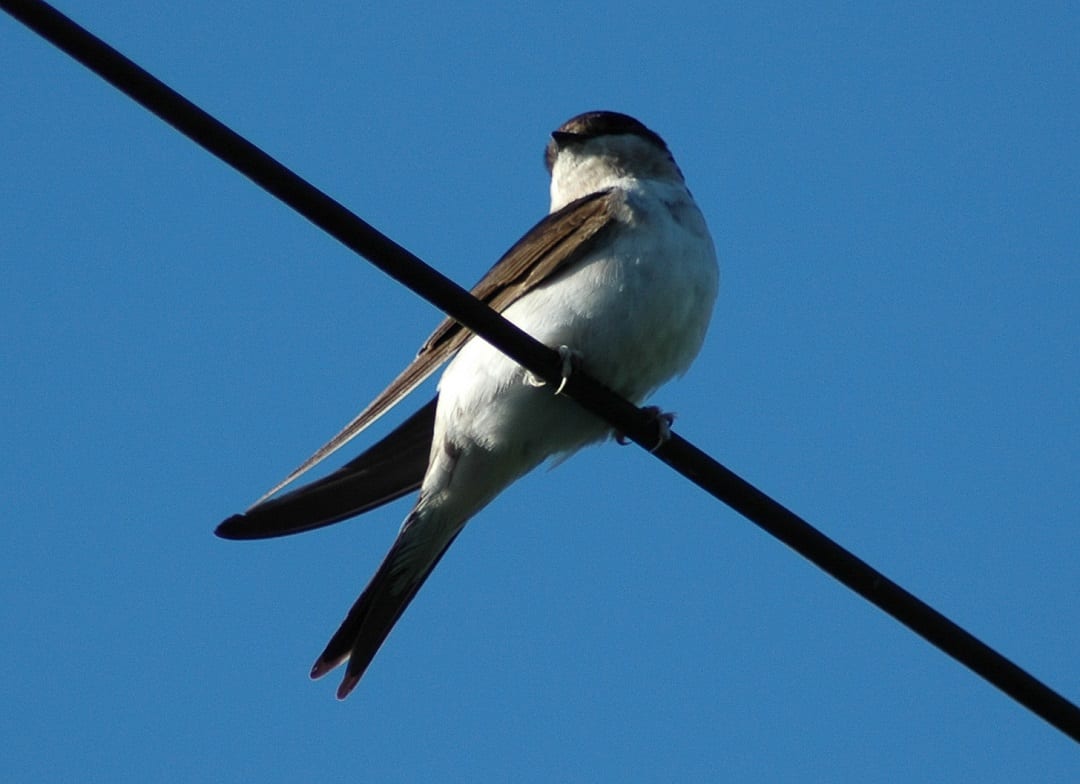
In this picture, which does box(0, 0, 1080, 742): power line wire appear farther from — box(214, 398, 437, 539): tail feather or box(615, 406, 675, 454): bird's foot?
box(214, 398, 437, 539): tail feather

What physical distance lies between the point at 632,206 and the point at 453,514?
3.42 feet

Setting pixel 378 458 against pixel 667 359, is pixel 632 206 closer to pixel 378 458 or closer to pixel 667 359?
pixel 667 359

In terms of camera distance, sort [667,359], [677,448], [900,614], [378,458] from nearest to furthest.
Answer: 1. [900,614]
2. [677,448]
3. [667,359]
4. [378,458]

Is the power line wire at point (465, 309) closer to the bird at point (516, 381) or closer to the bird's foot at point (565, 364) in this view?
the bird's foot at point (565, 364)

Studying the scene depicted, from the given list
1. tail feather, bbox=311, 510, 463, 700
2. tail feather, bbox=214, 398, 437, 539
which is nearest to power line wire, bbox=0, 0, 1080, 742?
tail feather, bbox=214, 398, 437, 539

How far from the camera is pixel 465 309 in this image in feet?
10.4

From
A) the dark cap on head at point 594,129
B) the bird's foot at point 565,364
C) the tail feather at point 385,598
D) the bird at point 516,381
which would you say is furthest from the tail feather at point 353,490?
the dark cap on head at point 594,129

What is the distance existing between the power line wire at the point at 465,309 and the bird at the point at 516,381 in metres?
1.22

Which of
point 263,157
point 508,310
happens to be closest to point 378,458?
point 508,310

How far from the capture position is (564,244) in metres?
4.90

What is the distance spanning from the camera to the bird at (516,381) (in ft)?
15.4

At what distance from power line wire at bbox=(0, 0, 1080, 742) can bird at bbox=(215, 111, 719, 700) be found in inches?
48.2

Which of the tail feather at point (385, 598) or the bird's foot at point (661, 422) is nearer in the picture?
the bird's foot at point (661, 422)

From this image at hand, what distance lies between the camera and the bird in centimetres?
468
